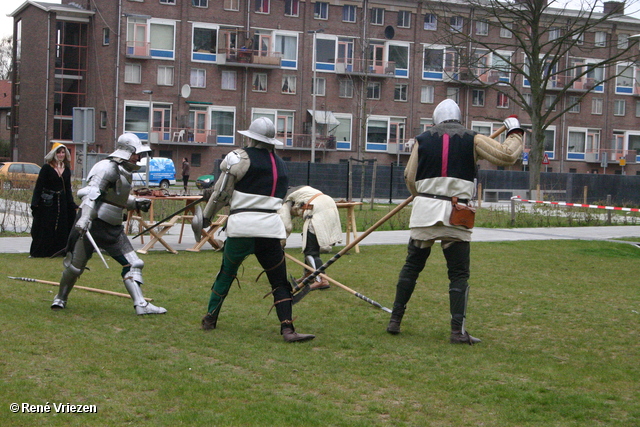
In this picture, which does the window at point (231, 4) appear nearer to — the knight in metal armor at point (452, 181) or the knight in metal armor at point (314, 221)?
the knight in metal armor at point (314, 221)

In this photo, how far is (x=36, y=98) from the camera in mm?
53312

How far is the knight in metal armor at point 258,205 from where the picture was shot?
6.41 m

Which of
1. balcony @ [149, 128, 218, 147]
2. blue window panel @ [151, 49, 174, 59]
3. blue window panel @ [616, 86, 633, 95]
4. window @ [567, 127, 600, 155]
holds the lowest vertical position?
balcony @ [149, 128, 218, 147]

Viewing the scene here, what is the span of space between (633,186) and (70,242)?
34.9 meters

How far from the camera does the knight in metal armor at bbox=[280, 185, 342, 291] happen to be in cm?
915

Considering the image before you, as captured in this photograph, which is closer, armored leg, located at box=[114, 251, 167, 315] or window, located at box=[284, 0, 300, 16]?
armored leg, located at box=[114, 251, 167, 315]

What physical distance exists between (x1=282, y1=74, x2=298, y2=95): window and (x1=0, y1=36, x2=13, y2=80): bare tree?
32.6 meters

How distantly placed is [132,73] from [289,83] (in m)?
10.7

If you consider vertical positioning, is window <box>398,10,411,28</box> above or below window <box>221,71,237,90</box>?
above

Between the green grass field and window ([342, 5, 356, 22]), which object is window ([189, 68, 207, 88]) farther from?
the green grass field

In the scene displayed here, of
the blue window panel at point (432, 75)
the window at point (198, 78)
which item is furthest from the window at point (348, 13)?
the window at point (198, 78)

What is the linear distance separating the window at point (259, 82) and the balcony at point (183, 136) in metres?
4.37

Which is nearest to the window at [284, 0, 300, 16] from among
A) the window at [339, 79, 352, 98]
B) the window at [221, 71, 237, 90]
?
the window at [221, 71, 237, 90]

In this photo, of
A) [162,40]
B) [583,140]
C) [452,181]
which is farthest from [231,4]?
[452,181]
